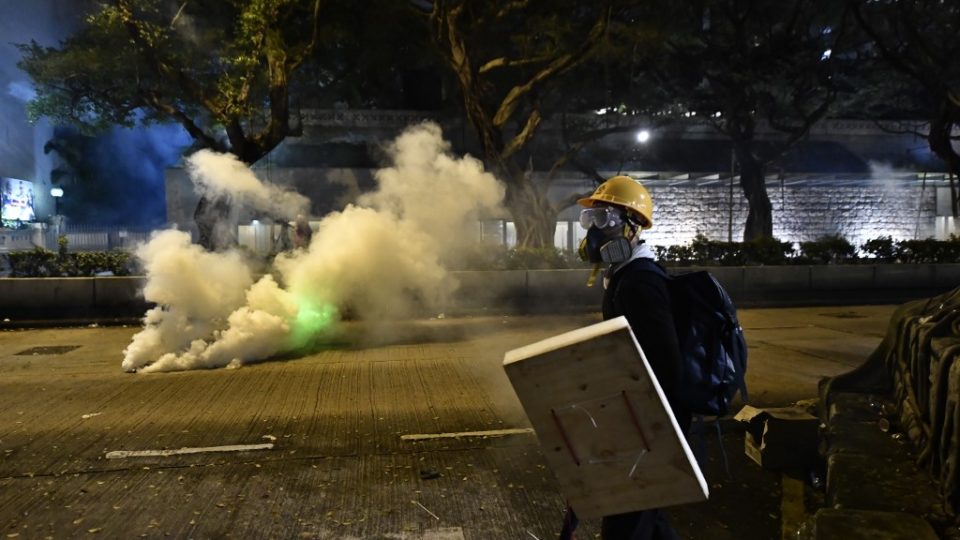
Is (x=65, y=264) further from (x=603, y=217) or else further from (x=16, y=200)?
(x=16, y=200)

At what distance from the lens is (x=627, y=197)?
2740mm

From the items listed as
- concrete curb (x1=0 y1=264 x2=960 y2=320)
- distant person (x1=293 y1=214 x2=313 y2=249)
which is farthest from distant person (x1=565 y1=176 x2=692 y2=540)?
distant person (x1=293 y1=214 x2=313 y2=249)

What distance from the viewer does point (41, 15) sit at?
26125 mm

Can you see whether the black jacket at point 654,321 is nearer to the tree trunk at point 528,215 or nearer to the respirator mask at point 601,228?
the respirator mask at point 601,228

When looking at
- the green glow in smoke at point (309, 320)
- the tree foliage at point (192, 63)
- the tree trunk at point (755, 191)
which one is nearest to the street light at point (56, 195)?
the tree foliage at point (192, 63)

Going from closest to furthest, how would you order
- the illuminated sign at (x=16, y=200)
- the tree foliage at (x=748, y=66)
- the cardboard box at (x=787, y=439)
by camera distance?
1. the cardboard box at (x=787, y=439)
2. the tree foliage at (x=748, y=66)
3. the illuminated sign at (x=16, y=200)

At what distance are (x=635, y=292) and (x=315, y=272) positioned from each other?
23.8 feet

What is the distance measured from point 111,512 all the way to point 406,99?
2253 centimetres

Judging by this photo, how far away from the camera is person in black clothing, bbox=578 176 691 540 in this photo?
90.3 inches

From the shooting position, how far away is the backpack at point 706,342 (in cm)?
236

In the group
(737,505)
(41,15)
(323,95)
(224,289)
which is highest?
(41,15)

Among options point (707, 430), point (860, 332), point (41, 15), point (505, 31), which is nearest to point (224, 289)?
point (707, 430)

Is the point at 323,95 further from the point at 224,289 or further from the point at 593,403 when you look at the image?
the point at 593,403

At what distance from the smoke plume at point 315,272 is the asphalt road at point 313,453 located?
0.49m
